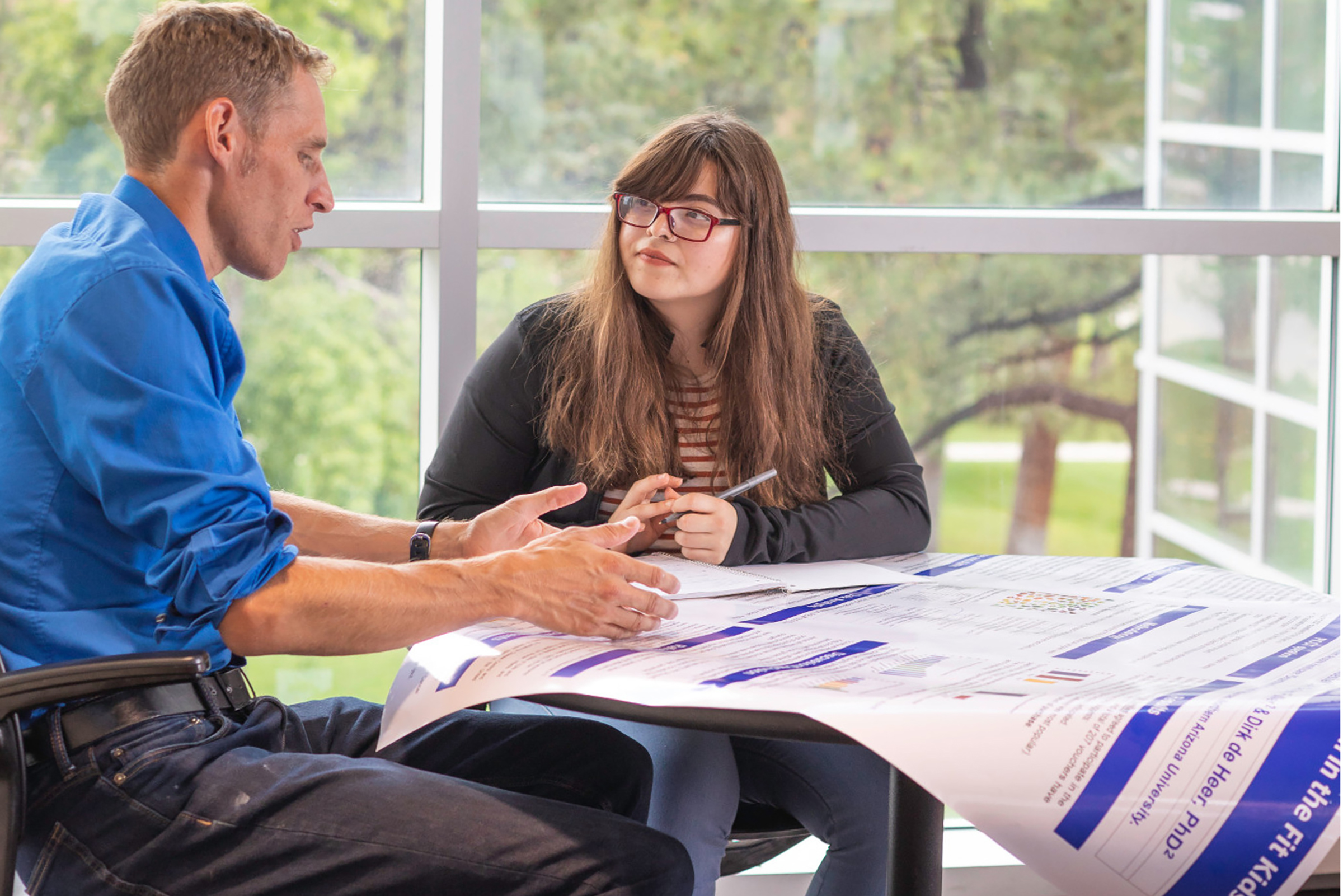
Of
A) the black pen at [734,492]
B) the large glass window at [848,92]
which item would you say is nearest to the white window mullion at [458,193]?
the large glass window at [848,92]

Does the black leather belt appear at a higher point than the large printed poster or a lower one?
lower

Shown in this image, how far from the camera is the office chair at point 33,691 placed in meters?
1.13

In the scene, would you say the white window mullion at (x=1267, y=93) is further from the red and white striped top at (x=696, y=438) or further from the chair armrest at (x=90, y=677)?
the chair armrest at (x=90, y=677)

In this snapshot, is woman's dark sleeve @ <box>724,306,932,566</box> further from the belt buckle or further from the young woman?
the belt buckle

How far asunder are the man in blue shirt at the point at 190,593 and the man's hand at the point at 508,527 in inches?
13.2

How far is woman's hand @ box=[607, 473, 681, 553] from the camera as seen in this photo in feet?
5.82

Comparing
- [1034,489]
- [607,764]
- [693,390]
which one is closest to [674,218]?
[693,390]

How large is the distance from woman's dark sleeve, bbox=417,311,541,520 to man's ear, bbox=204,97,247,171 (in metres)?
0.65

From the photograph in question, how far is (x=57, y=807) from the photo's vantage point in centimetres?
121

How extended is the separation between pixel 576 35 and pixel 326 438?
40.0 inches

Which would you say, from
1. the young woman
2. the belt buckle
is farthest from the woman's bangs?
the belt buckle

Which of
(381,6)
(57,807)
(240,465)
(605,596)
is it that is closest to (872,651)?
(605,596)

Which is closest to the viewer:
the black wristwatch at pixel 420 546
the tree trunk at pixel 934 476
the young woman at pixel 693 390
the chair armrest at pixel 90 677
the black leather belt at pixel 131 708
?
the chair armrest at pixel 90 677

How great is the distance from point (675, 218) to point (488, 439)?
1.63ft
